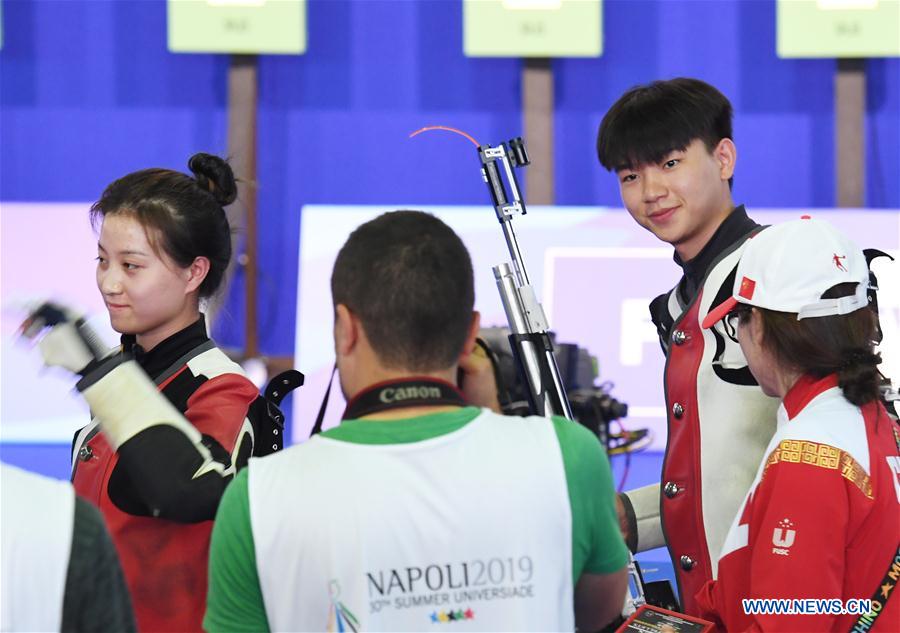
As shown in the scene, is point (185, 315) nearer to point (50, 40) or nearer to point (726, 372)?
point (726, 372)

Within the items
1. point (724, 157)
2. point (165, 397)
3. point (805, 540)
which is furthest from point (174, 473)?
point (724, 157)

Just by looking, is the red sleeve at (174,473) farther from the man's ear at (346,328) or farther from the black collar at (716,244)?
the black collar at (716,244)

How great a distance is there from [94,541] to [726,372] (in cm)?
106

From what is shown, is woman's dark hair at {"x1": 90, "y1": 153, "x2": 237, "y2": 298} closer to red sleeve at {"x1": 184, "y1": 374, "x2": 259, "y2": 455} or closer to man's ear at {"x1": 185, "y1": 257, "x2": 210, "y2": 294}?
man's ear at {"x1": 185, "y1": 257, "x2": 210, "y2": 294}

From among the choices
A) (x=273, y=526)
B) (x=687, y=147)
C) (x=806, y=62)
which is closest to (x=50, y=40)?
(x=806, y=62)

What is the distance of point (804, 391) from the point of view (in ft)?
4.66

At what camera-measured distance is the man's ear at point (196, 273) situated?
5.48 feet

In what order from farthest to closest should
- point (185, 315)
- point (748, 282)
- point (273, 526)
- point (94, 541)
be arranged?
point (185, 315) → point (748, 282) → point (273, 526) → point (94, 541)

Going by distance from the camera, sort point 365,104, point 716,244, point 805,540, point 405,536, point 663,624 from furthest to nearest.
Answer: point 365,104, point 716,244, point 663,624, point 805,540, point 405,536

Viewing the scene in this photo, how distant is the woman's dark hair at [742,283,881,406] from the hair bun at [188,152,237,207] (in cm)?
84

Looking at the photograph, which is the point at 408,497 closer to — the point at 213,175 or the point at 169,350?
Answer: the point at 169,350

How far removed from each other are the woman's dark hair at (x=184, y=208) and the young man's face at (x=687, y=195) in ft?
2.29

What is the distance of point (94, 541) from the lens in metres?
0.88

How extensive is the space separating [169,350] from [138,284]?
104 mm
